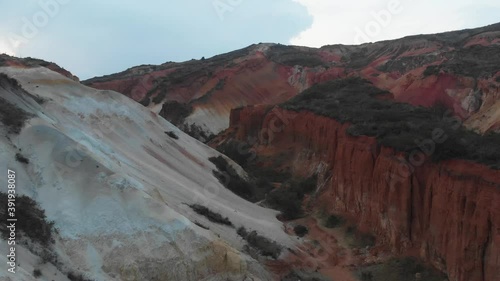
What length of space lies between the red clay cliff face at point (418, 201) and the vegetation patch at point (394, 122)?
41 cm

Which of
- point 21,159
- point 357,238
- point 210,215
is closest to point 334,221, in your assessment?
point 357,238

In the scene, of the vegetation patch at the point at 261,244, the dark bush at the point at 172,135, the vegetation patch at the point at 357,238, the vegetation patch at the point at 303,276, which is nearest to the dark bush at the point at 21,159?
the vegetation patch at the point at 261,244

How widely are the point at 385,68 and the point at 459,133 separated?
5604 cm

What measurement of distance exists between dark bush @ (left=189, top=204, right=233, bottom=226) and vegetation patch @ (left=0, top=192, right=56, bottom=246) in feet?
21.6

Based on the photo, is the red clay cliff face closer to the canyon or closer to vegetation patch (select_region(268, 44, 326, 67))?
the canyon

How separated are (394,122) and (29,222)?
16.4m

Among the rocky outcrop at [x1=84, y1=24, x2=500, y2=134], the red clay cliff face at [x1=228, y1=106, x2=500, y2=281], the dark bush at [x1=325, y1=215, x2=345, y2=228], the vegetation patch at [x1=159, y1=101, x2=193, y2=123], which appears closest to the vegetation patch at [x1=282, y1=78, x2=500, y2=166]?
the red clay cliff face at [x1=228, y1=106, x2=500, y2=281]

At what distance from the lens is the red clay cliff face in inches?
547

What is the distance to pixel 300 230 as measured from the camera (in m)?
22.0

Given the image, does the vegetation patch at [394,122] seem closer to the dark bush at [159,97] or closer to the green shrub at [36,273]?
the green shrub at [36,273]

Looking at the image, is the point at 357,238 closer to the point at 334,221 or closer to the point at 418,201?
the point at 334,221

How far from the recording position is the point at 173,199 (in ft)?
61.5

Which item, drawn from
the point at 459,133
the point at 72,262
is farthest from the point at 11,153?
the point at 459,133

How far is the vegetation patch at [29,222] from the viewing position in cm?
1235
